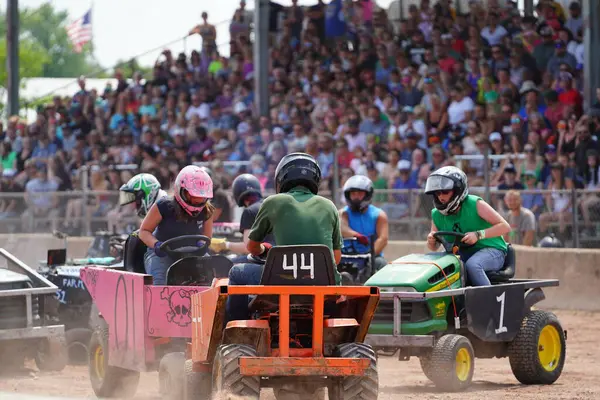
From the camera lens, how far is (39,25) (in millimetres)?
130375

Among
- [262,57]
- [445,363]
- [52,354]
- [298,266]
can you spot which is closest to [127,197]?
[52,354]

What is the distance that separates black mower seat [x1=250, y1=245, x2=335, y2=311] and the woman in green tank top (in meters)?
3.55

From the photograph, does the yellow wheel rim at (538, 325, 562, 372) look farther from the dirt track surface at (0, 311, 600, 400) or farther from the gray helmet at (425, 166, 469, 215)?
the gray helmet at (425, 166, 469, 215)

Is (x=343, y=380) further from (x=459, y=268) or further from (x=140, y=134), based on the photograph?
(x=140, y=134)

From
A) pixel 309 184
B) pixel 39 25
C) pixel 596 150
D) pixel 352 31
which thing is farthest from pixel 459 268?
pixel 39 25

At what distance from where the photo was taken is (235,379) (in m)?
7.96

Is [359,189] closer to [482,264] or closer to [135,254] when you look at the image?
[482,264]

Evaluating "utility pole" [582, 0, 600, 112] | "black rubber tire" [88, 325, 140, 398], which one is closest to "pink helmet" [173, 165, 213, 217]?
"black rubber tire" [88, 325, 140, 398]

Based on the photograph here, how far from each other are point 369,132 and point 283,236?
14253 millimetres

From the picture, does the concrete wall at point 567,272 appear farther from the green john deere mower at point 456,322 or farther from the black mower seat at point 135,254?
the black mower seat at point 135,254

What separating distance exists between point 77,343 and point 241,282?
16.5ft

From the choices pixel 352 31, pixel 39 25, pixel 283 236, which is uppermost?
pixel 39 25

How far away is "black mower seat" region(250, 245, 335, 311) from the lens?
8.10m

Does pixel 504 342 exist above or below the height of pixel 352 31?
below
